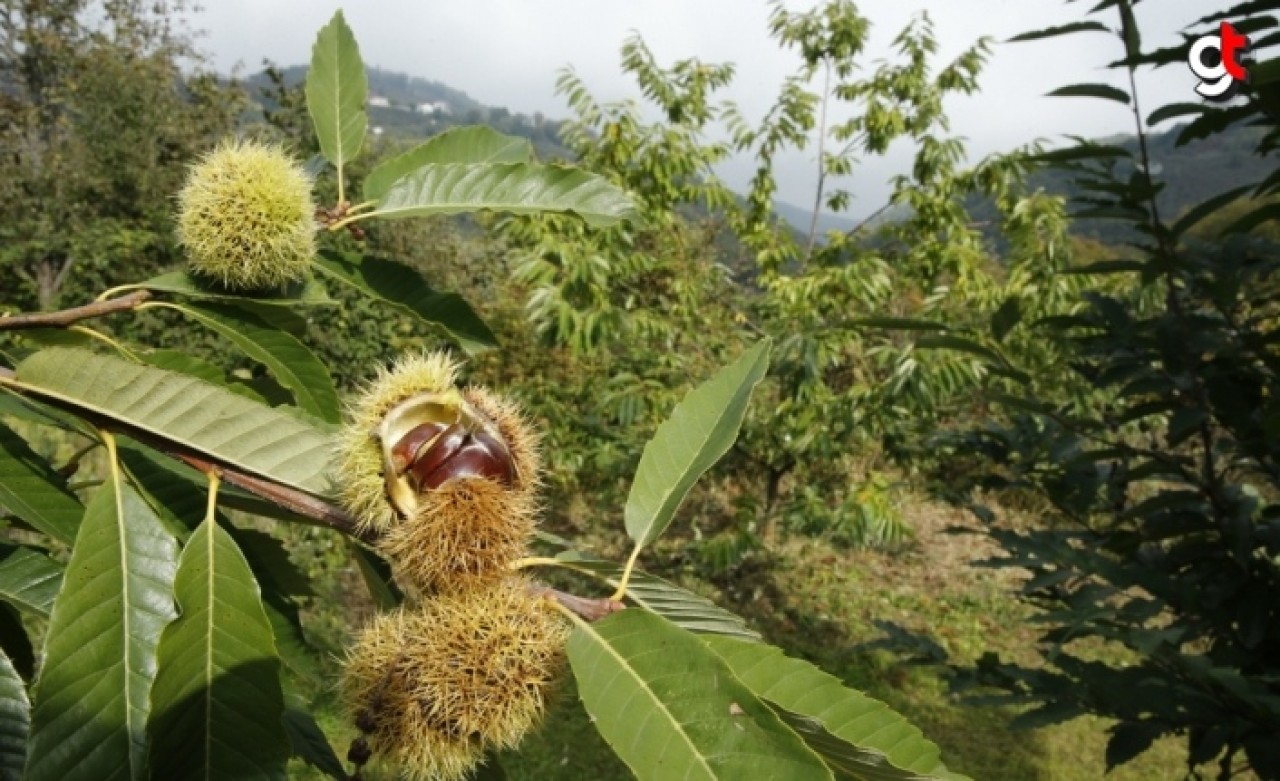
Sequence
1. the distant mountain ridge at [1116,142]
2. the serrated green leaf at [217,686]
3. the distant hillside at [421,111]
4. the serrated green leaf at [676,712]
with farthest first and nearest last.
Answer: the distant hillside at [421,111] → the distant mountain ridge at [1116,142] → the serrated green leaf at [217,686] → the serrated green leaf at [676,712]

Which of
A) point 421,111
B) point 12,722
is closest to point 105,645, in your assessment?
point 12,722

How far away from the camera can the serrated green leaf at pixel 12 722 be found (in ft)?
2.28

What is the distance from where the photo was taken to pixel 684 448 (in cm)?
83

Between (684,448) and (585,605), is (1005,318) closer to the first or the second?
(684,448)

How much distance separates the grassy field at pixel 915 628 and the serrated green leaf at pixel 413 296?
1.85m

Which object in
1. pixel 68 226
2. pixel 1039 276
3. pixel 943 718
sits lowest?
pixel 943 718

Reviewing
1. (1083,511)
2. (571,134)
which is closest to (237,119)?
(571,134)

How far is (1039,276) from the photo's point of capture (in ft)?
15.6

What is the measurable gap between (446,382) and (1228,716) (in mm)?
1769

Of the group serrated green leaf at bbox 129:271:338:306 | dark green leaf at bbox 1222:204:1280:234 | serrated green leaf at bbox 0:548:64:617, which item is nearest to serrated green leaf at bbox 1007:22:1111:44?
dark green leaf at bbox 1222:204:1280:234

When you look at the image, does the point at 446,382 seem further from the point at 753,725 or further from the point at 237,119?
the point at 237,119

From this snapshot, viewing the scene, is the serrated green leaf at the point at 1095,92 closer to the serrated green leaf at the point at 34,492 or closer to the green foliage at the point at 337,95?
the green foliage at the point at 337,95

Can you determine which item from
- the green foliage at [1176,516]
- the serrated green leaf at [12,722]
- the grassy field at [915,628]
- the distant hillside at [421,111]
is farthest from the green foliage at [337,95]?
the distant hillside at [421,111]

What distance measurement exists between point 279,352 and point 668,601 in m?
0.55
